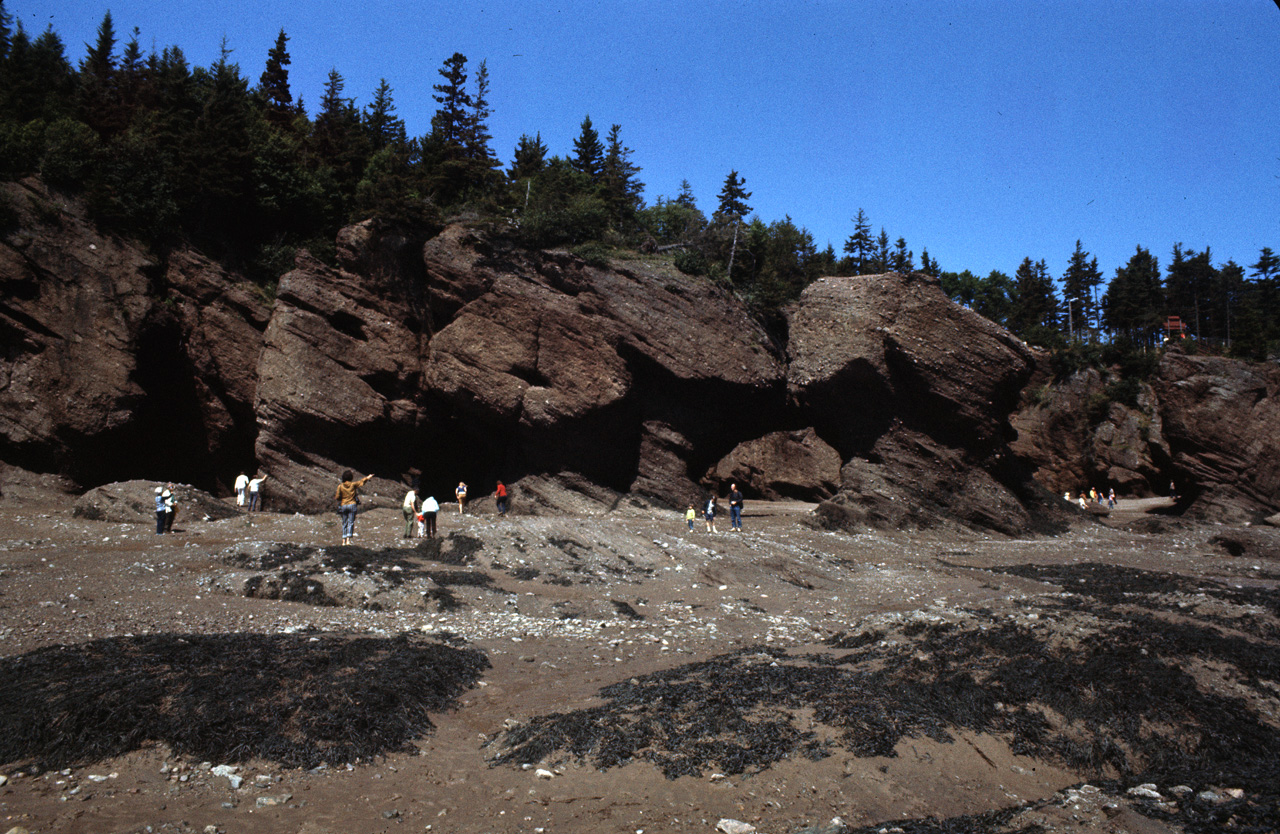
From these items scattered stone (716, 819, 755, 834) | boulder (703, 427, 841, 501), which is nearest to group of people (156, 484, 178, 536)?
scattered stone (716, 819, 755, 834)

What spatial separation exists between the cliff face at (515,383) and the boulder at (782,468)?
0.11 metres

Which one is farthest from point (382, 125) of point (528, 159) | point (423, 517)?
point (423, 517)

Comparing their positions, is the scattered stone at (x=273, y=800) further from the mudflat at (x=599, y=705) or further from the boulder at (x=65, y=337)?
the boulder at (x=65, y=337)

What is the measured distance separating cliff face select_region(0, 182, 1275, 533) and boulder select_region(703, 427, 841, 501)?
0.11 meters

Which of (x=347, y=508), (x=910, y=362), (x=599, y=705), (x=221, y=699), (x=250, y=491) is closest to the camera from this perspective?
(x=221, y=699)

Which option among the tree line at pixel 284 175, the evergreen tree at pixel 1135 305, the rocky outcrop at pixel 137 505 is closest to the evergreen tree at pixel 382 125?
the tree line at pixel 284 175

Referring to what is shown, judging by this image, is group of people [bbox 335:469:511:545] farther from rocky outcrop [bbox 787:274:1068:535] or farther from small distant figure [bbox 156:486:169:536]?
rocky outcrop [bbox 787:274:1068:535]

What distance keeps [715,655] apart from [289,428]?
25.0 meters

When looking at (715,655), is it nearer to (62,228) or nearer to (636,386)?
(636,386)

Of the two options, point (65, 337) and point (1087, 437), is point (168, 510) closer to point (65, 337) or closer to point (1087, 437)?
point (65, 337)

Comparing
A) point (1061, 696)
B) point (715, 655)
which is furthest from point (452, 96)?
point (1061, 696)

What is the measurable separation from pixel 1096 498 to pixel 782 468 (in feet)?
83.1

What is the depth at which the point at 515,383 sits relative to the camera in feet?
104

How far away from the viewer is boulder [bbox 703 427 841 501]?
1356 inches
